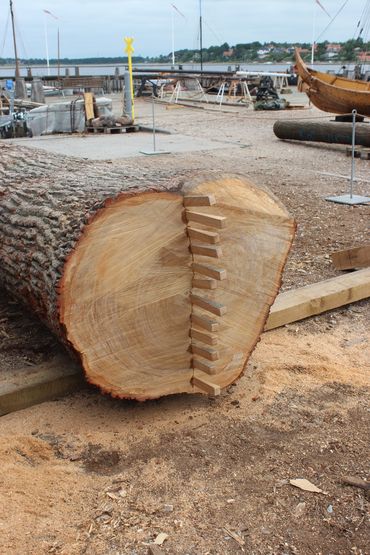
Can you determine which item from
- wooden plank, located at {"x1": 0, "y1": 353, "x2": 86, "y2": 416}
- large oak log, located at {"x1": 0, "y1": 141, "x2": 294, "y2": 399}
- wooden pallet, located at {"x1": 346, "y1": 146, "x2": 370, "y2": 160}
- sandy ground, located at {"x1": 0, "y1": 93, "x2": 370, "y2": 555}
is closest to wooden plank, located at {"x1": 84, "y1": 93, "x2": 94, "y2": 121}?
wooden pallet, located at {"x1": 346, "y1": 146, "x2": 370, "y2": 160}

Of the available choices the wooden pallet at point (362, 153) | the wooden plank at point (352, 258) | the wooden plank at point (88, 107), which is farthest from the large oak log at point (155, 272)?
the wooden plank at point (88, 107)

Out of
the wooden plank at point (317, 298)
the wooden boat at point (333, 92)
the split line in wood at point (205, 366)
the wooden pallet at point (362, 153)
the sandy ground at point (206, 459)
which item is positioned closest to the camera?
the sandy ground at point (206, 459)

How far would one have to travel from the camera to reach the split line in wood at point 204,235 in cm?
291

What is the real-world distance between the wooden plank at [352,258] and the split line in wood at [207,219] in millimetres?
2467

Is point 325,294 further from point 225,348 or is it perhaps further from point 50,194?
point 50,194

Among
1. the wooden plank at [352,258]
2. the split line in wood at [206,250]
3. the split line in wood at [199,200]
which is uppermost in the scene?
the split line in wood at [199,200]

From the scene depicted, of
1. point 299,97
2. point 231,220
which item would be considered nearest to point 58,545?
point 231,220

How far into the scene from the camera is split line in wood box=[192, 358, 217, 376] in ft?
10.6

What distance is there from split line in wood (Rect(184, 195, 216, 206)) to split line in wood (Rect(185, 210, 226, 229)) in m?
0.05

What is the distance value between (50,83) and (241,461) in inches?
1557

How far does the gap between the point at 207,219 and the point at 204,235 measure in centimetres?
8

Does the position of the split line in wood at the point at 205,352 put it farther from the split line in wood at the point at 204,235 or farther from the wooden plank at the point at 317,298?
the wooden plank at the point at 317,298

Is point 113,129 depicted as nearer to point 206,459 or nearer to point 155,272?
point 155,272

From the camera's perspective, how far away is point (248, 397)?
3395mm
